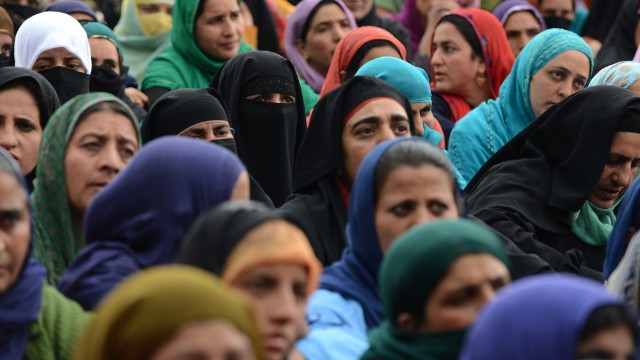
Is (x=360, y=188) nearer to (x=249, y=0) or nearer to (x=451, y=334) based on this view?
(x=451, y=334)

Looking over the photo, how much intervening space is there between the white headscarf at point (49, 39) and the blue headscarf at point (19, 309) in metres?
3.76

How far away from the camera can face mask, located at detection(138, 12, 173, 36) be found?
36.1 ft

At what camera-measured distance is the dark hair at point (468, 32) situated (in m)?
A: 9.46

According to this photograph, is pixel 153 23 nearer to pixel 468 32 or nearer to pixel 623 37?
pixel 468 32

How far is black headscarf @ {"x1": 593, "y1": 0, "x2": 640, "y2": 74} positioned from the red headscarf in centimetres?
128

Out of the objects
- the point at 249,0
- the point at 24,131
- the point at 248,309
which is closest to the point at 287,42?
the point at 249,0

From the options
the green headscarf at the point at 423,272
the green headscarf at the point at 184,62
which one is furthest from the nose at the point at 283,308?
the green headscarf at the point at 184,62

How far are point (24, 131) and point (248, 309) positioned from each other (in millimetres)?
3200

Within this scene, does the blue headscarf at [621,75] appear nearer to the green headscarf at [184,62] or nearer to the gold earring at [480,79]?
the gold earring at [480,79]

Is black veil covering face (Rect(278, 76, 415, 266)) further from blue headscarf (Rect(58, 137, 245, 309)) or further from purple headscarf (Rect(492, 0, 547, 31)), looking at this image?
purple headscarf (Rect(492, 0, 547, 31))

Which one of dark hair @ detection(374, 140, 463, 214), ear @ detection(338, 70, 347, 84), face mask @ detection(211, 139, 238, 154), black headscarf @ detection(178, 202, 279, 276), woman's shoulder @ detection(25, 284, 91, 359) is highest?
black headscarf @ detection(178, 202, 279, 276)

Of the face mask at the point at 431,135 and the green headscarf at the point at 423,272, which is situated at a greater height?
the green headscarf at the point at 423,272

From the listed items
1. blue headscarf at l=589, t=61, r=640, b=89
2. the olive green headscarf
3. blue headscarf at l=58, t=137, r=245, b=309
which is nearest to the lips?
the olive green headscarf

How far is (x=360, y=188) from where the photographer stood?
5.13 metres
